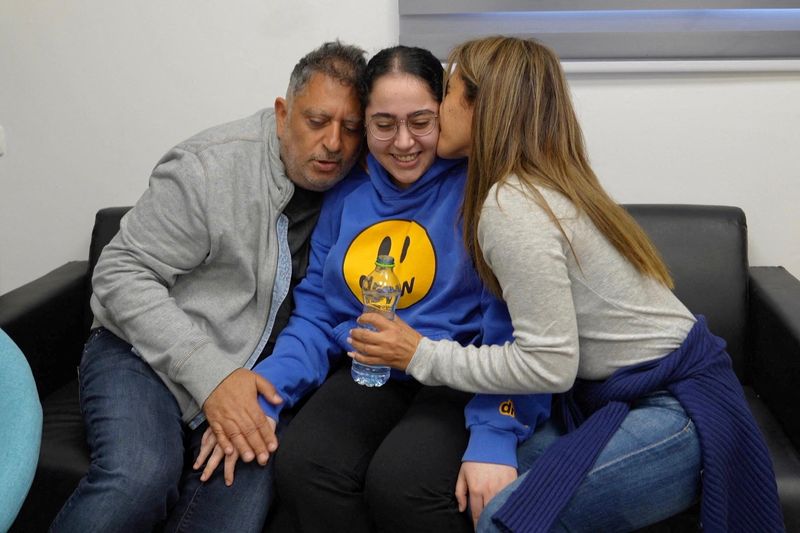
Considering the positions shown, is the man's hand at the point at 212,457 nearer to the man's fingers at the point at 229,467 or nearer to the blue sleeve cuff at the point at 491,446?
the man's fingers at the point at 229,467

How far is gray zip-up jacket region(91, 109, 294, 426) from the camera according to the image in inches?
60.4

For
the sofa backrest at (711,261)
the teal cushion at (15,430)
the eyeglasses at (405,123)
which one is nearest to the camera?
the teal cushion at (15,430)

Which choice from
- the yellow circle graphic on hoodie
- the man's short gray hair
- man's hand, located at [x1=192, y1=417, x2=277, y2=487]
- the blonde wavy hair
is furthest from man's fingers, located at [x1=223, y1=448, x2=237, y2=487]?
the man's short gray hair

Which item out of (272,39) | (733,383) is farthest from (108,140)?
(733,383)

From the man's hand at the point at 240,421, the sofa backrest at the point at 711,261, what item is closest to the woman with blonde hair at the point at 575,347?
the man's hand at the point at 240,421

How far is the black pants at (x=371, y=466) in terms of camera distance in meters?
1.31

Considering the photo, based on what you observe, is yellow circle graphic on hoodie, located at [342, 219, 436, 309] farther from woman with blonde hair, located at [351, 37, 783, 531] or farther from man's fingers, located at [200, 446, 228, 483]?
man's fingers, located at [200, 446, 228, 483]

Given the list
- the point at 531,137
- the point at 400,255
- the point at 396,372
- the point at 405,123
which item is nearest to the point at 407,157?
the point at 405,123

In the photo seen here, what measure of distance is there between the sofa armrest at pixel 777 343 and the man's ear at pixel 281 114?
1.14 meters

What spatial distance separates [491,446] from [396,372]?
33 centimetres

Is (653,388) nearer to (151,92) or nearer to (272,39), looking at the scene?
(272,39)

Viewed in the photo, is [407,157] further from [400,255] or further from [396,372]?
[396,372]

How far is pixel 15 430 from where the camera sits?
1.15m

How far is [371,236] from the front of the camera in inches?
62.5
